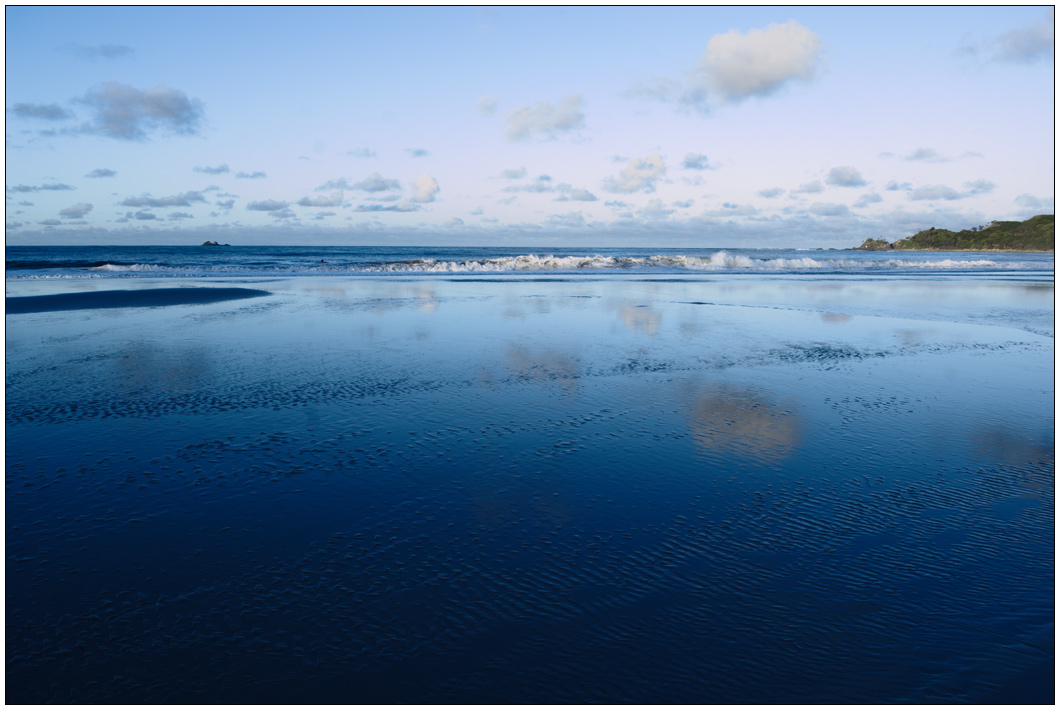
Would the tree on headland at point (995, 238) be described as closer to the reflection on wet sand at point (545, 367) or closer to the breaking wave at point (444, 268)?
the breaking wave at point (444, 268)

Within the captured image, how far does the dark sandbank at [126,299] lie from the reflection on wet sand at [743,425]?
19.6 meters

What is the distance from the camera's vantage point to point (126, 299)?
73.6 ft

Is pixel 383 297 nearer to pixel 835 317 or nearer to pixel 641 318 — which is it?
pixel 641 318

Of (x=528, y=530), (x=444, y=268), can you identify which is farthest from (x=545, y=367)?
(x=444, y=268)

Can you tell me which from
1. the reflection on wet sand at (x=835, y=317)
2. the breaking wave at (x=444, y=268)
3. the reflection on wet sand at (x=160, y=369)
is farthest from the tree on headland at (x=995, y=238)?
the reflection on wet sand at (x=160, y=369)

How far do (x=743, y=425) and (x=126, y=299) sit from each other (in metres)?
23.3

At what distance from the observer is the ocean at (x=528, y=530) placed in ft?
11.0

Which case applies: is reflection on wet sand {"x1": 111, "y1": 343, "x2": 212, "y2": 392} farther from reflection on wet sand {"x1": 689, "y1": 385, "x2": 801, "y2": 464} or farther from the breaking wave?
the breaking wave

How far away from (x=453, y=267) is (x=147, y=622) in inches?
1752

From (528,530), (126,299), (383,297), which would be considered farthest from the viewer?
(383,297)

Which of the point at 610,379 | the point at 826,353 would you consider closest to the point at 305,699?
the point at 610,379

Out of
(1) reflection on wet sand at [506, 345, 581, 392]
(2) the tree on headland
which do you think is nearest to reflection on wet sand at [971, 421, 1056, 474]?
(1) reflection on wet sand at [506, 345, 581, 392]

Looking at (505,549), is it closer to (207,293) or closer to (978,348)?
(978,348)

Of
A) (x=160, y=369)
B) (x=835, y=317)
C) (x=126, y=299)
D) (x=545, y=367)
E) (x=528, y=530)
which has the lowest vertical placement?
(x=528, y=530)
